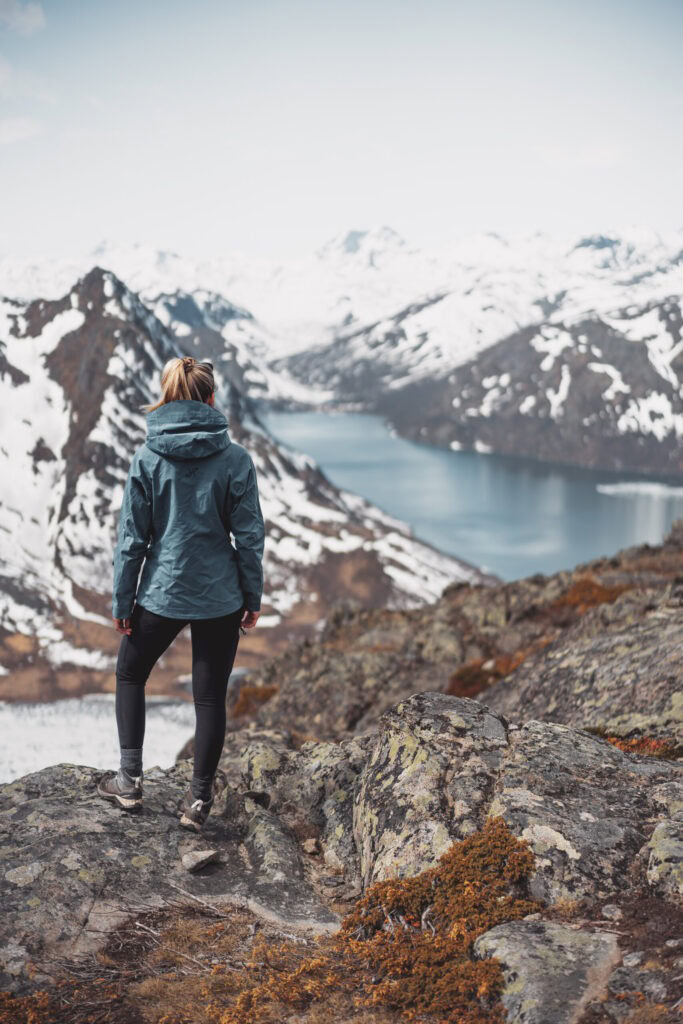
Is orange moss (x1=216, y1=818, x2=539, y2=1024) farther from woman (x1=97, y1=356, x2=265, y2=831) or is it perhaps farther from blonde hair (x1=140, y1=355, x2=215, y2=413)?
blonde hair (x1=140, y1=355, x2=215, y2=413)

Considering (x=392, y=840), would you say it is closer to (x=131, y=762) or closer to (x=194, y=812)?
(x=194, y=812)

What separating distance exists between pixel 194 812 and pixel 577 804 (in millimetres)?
4527

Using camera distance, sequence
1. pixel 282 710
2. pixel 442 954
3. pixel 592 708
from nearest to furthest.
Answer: pixel 442 954, pixel 592 708, pixel 282 710

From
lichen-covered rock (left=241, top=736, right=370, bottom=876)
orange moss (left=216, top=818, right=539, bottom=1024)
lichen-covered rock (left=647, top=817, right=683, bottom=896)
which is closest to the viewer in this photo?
orange moss (left=216, top=818, right=539, bottom=1024)

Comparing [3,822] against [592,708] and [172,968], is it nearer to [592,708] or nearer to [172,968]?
[172,968]

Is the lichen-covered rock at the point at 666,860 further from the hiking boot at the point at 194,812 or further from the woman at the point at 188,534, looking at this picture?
the hiking boot at the point at 194,812

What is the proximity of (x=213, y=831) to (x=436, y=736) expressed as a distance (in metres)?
3.06

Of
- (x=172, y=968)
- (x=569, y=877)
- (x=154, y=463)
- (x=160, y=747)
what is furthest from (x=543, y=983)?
(x=160, y=747)

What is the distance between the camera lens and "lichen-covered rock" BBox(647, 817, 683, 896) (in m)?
7.47

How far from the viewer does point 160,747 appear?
393 feet

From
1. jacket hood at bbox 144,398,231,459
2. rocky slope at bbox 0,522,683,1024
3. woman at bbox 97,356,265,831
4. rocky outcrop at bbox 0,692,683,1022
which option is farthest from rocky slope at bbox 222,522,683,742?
jacket hood at bbox 144,398,231,459

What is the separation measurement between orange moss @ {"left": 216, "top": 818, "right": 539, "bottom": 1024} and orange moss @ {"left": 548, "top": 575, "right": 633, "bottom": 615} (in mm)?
29924

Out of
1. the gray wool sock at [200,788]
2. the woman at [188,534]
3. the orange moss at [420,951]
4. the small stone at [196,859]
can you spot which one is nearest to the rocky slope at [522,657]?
the orange moss at [420,951]

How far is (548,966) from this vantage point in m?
6.73
